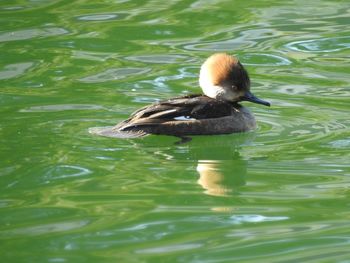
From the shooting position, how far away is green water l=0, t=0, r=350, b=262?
5.50 m

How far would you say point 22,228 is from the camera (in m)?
5.70

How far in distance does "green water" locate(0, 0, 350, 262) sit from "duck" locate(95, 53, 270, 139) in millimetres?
93

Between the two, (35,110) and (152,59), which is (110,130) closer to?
(35,110)

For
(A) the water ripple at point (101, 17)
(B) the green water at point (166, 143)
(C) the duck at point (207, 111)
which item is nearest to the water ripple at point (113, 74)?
(B) the green water at point (166, 143)

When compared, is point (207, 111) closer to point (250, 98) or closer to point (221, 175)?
point (250, 98)

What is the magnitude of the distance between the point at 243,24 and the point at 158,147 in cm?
397

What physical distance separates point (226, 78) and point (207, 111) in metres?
0.44

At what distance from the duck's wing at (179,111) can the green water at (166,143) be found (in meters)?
0.15

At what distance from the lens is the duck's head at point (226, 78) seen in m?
8.23

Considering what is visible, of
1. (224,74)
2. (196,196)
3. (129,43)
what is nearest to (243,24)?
(129,43)

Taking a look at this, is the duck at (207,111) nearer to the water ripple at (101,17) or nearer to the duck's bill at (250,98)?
the duck's bill at (250,98)

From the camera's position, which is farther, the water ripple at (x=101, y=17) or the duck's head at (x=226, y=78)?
the water ripple at (x=101, y=17)

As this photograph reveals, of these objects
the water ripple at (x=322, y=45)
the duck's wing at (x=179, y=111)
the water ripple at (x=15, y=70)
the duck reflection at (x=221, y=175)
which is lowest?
the water ripple at (x=322, y=45)

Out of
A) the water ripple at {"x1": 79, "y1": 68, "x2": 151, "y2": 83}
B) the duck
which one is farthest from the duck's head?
the water ripple at {"x1": 79, "y1": 68, "x2": 151, "y2": 83}
